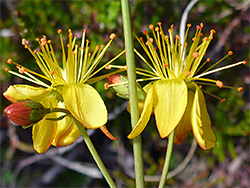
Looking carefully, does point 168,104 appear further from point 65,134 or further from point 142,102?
point 65,134

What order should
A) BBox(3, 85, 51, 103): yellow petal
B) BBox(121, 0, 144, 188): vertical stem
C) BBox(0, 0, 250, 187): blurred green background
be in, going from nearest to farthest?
1. BBox(121, 0, 144, 188): vertical stem
2. BBox(3, 85, 51, 103): yellow petal
3. BBox(0, 0, 250, 187): blurred green background

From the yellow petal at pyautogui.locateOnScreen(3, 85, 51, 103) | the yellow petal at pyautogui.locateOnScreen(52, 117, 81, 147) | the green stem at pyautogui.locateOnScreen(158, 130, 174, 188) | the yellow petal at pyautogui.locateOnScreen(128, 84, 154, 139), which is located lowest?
the green stem at pyautogui.locateOnScreen(158, 130, 174, 188)

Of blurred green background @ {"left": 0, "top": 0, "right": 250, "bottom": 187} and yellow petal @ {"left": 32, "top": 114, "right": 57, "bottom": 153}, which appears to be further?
blurred green background @ {"left": 0, "top": 0, "right": 250, "bottom": 187}

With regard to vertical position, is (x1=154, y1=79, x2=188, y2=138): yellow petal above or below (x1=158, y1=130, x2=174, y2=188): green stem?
above

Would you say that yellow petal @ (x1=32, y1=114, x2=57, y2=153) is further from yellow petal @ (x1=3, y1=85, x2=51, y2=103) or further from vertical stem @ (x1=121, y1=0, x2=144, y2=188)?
vertical stem @ (x1=121, y1=0, x2=144, y2=188)

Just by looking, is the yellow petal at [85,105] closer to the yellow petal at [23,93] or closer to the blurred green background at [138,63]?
the yellow petal at [23,93]

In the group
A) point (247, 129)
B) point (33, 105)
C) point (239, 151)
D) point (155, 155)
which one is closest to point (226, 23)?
point (247, 129)

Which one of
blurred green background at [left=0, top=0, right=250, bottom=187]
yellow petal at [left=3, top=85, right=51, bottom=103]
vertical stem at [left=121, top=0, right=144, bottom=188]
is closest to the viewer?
vertical stem at [left=121, top=0, right=144, bottom=188]

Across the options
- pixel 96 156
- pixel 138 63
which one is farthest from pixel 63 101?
pixel 138 63

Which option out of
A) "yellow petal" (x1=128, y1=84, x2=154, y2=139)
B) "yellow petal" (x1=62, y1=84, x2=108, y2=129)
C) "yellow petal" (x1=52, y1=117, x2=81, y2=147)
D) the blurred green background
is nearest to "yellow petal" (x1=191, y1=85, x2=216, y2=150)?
"yellow petal" (x1=128, y1=84, x2=154, y2=139)
